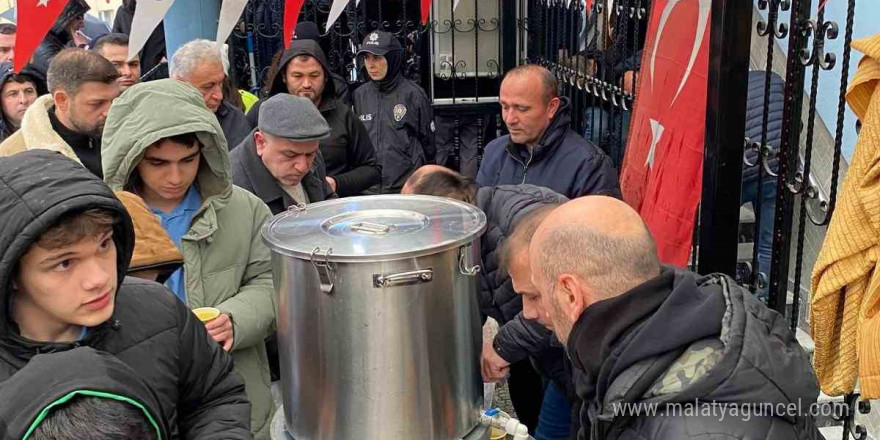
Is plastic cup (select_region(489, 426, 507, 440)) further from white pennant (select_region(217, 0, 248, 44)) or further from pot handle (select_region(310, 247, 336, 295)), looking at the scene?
white pennant (select_region(217, 0, 248, 44))

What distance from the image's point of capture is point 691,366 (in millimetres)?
1673

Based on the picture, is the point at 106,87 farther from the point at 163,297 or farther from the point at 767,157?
the point at 767,157

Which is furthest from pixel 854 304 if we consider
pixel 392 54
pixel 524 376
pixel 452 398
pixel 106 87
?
pixel 392 54

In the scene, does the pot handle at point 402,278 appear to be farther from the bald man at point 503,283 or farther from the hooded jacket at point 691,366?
the bald man at point 503,283

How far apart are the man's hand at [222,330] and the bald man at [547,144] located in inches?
79.5

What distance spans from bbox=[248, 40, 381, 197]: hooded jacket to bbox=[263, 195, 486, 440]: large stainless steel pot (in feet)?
7.73

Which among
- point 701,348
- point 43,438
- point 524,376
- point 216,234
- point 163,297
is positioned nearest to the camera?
point 43,438

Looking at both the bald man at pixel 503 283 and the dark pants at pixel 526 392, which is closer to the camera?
the bald man at pixel 503 283

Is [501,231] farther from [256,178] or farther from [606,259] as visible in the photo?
[606,259]

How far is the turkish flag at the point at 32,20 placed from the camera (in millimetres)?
3312

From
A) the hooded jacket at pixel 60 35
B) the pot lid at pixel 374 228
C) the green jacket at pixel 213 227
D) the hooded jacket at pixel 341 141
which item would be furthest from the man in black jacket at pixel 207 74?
the pot lid at pixel 374 228

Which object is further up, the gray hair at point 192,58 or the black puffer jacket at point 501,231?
the gray hair at point 192,58

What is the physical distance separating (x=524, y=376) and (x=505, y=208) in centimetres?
111

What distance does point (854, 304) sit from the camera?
235cm
